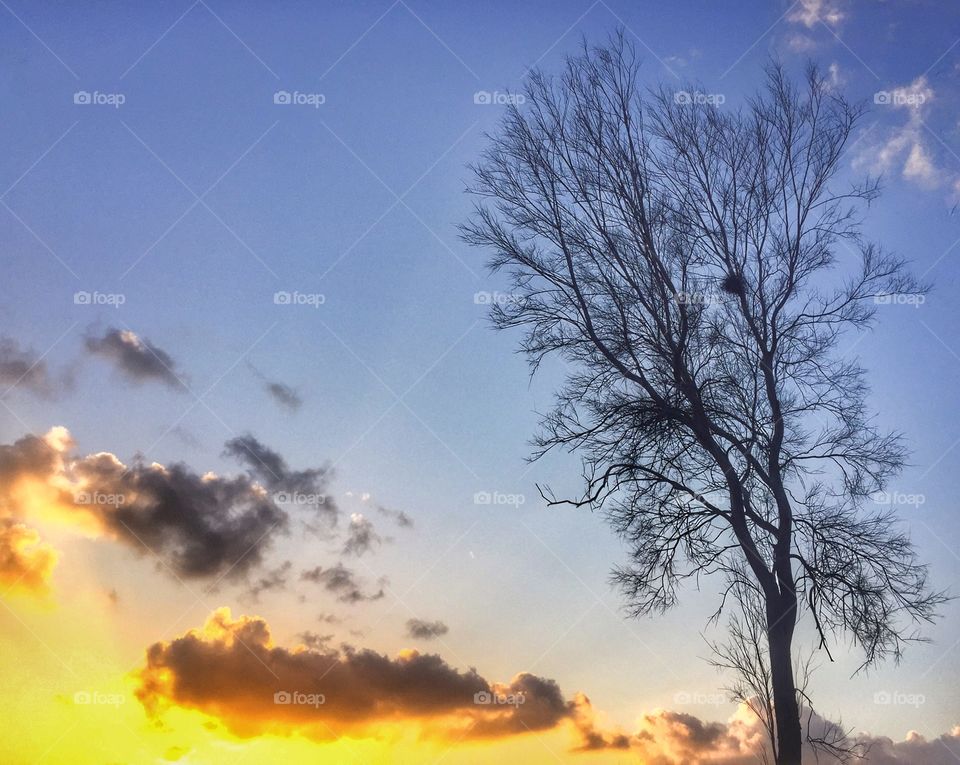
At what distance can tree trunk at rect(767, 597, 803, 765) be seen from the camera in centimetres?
1205

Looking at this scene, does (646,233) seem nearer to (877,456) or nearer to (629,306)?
(629,306)

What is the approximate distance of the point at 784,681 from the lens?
1227cm

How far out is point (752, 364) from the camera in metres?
13.8

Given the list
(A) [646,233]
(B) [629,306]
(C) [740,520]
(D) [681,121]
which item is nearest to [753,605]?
(C) [740,520]

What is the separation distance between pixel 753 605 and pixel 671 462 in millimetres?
2326

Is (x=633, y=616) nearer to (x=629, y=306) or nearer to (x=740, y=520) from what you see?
(x=740, y=520)

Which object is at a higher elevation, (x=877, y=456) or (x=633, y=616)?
(x=877, y=456)

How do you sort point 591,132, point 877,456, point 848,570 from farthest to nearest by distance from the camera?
point 591,132 < point 877,456 < point 848,570

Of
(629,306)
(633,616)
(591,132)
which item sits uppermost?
(591,132)

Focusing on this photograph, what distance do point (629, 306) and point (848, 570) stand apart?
4.75 m

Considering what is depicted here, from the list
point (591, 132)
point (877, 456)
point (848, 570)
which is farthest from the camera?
point (591, 132)

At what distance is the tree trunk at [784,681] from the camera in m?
12.1

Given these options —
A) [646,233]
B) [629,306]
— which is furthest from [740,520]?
[646,233]

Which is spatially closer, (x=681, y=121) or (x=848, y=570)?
Answer: (x=848, y=570)
